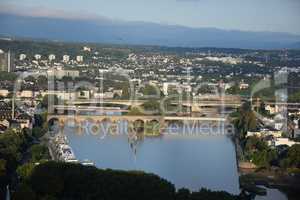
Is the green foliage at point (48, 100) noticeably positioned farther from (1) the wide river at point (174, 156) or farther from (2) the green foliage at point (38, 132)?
(2) the green foliage at point (38, 132)

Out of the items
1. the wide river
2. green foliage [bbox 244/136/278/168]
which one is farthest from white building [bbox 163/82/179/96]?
green foliage [bbox 244/136/278/168]

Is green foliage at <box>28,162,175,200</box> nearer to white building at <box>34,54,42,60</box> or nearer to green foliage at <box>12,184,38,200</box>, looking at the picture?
green foliage at <box>12,184,38,200</box>

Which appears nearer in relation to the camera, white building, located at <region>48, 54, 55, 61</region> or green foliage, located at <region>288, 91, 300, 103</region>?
green foliage, located at <region>288, 91, 300, 103</region>

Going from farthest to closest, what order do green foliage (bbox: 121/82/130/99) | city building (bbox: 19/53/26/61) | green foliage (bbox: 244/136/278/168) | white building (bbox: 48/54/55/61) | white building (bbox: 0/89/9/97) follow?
white building (bbox: 48/54/55/61), city building (bbox: 19/53/26/61), green foliage (bbox: 121/82/130/99), white building (bbox: 0/89/9/97), green foliage (bbox: 244/136/278/168)

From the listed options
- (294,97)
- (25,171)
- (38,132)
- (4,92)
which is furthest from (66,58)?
(25,171)

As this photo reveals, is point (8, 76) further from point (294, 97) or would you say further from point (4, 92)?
point (294, 97)

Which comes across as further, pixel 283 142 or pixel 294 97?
pixel 294 97

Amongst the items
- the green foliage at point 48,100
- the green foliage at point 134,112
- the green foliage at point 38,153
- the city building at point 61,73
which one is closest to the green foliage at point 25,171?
the green foliage at point 38,153

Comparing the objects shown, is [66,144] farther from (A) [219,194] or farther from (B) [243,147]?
(A) [219,194]

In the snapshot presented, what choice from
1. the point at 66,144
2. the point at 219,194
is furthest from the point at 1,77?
the point at 219,194
